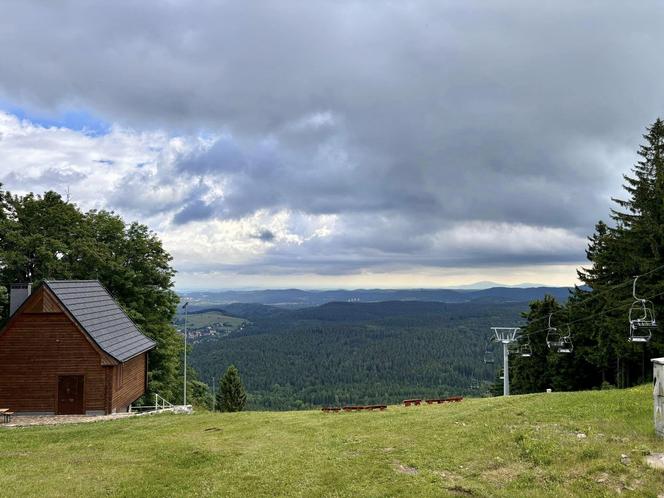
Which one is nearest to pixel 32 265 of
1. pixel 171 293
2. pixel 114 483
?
pixel 171 293

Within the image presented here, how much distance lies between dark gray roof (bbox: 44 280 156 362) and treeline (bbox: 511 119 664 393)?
31.6 metres

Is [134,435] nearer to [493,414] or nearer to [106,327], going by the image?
[106,327]

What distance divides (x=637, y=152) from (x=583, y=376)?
20.9 meters

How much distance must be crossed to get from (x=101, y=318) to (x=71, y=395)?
16.6ft

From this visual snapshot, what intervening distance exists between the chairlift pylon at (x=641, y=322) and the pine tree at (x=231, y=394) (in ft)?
153

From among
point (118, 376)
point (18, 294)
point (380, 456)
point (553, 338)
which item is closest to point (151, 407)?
point (118, 376)

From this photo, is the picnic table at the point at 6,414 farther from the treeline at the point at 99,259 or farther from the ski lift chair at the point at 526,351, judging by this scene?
the ski lift chair at the point at 526,351

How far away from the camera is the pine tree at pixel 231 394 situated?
6119cm

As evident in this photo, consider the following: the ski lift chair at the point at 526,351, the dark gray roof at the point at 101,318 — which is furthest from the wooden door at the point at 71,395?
the ski lift chair at the point at 526,351

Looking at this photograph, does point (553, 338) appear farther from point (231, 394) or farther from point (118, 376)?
point (231, 394)

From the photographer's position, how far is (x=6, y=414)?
2659cm

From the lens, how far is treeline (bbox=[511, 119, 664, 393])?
104 ft

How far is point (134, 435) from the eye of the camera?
20.0m

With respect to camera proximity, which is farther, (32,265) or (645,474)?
(32,265)
